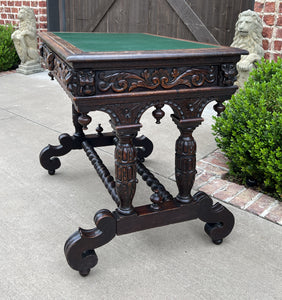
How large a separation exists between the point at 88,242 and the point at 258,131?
1.38 m

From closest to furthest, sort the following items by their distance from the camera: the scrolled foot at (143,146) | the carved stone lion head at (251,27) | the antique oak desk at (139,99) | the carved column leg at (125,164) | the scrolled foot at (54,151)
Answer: the antique oak desk at (139,99) → the carved column leg at (125,164) → the scrolled foot at (54,151) → the scrolled foot at (143,146) → the carved stone lion head at (251,27)

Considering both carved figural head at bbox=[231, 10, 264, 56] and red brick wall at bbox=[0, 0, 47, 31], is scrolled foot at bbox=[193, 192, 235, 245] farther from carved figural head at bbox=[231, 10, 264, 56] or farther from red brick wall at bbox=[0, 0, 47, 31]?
red brick wall at bbox=[0, 0, 47, 31]

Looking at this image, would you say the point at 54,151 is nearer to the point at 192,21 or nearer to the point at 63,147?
the point at 63,147

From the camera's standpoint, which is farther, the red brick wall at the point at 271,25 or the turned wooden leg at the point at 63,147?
the red brick wall at the point at 271,25

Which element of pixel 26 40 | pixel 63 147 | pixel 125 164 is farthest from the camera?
pixel 26 40

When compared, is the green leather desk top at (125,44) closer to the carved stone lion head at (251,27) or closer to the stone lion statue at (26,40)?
the carved stone lion head at (251,27)

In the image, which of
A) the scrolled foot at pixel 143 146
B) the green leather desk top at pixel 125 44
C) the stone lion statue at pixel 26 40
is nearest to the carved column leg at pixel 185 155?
the green leather desk top at pixel 125 44

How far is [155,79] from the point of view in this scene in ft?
5.56

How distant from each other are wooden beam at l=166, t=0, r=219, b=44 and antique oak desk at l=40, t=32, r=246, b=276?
318cm

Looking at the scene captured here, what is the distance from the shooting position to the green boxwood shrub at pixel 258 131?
2434 millimetres

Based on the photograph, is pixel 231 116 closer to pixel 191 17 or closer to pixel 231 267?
pixel 231 267

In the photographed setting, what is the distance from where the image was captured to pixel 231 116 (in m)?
2.80

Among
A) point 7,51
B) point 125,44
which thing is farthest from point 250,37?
point 7,51

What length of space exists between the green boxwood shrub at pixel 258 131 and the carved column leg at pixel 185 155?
0.68 meters
